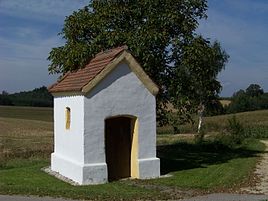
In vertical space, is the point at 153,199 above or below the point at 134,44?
below

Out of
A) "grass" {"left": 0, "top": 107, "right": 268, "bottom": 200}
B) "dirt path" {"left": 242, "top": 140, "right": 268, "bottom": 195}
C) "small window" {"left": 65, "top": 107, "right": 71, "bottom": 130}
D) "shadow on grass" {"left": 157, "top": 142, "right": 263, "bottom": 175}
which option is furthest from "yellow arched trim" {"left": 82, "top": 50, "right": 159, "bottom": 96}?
"dirt path" {"left": 242, "top": 140, "right": 268, "bottom": 195}

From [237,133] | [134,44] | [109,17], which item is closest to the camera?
[134,44]

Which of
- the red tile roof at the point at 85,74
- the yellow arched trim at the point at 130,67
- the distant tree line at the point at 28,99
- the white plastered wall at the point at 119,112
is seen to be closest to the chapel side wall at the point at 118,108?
the white plastered wall at the point at 119,112

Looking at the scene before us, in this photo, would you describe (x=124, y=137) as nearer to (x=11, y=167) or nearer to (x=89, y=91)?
(x=89, y=91)

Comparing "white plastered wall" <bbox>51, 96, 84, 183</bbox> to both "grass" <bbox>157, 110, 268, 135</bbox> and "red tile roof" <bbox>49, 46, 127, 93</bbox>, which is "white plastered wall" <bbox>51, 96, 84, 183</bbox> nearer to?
"red tile roof" <bbox>49, 46, 127, 93</bbox>

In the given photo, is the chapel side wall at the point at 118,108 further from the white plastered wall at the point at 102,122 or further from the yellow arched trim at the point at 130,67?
the yellow arched trim at the point at 130,67

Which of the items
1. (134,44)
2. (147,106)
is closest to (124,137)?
(147,106)

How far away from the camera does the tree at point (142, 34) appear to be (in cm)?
2086

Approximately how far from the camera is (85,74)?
19.3 meters

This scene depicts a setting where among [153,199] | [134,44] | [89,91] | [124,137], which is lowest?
[153,199]

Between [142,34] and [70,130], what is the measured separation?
189 inches

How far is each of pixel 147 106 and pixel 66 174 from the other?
13.0 feet

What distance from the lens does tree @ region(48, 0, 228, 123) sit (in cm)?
2086

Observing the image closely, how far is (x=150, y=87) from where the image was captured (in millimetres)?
18719
